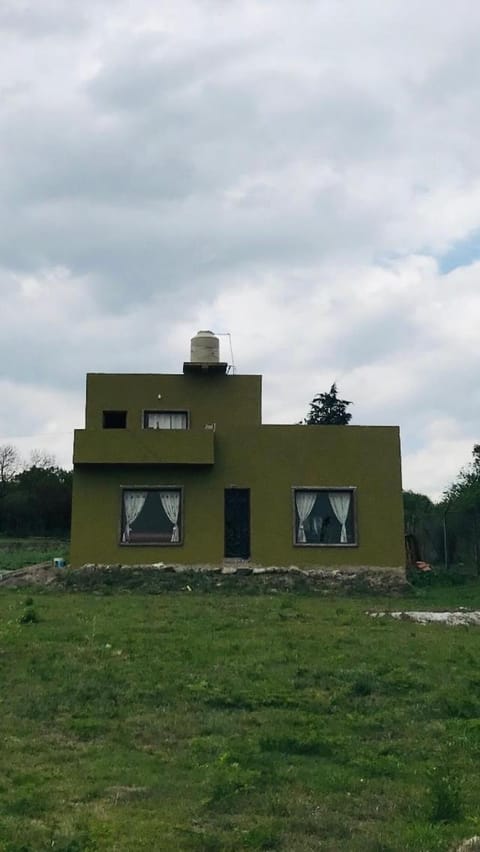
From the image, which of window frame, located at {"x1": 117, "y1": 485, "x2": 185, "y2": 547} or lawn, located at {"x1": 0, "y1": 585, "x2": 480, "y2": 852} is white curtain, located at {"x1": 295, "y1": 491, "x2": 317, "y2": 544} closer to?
window frame, located at {"x1": 117, "y1": 485, "x2": 185, "y2": 547}

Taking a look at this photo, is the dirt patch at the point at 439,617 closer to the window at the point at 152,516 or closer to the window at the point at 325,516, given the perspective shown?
the window at the point at 325,516

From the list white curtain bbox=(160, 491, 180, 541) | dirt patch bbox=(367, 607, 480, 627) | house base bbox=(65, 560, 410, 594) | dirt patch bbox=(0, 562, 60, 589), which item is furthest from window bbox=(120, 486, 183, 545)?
dirt patch bbox=(367, 607, 480, 627)

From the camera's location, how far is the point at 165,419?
92.7ft

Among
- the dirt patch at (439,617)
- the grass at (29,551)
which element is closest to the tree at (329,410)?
the grass at (29,551)

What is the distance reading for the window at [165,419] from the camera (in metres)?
28.2

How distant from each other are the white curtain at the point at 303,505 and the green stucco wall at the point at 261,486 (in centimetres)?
22

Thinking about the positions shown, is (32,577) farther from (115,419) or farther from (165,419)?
(165,419)

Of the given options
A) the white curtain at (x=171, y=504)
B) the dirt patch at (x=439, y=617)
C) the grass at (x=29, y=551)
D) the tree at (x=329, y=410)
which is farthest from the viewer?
the tree at (x=329, y=410)

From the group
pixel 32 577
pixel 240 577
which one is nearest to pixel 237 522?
pixel 240 577

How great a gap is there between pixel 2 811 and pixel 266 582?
54.4 feet

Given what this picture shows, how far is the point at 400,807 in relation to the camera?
628 cm

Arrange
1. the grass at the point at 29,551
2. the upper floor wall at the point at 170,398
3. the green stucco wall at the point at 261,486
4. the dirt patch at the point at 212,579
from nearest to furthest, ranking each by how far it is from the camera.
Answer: the dirt patch at the point at 212,579 → the green stucco wall at the point at 261,486 → the upper floor wall at the point at 170,398 → the grass at the point at 29,551

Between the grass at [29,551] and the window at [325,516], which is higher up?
the window at [325,516]

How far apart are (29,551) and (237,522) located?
18.3 meters
